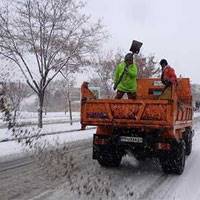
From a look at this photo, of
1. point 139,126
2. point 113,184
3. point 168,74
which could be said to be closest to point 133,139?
point 139,126

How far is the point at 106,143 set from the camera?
34.5ft

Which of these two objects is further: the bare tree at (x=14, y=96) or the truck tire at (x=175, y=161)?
the truck tire at (x=175, y=161)

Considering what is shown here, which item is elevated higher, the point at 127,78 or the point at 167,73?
the point at 167,73

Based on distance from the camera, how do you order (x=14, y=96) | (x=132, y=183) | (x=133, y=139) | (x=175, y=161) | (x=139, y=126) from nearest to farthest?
(x=132, y=183)
(x=139, y=126)
(x=133, y=139)
(x=175, y=161)
(x=14, y=96)

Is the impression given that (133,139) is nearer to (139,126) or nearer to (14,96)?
(139,126)

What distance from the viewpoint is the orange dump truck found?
Result: 9.45 m

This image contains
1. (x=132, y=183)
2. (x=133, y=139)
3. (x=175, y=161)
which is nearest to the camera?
(x=132, y=183)

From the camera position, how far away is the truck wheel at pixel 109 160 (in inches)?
428

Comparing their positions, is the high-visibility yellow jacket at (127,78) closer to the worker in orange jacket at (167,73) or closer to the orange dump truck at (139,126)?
the worker in orange jacket at (167,73)

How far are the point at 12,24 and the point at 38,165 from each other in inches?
568

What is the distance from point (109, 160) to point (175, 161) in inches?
63.5

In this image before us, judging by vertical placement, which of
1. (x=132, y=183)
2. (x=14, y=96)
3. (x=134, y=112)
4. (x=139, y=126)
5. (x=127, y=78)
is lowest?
(x=132, y=183)

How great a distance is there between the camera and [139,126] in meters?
9.66

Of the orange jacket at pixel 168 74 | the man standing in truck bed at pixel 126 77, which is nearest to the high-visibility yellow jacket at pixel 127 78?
the man standing in truck bed at pixel 126 77
